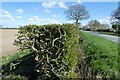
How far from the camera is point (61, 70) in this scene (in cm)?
681

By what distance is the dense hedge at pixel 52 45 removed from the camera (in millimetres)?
6680

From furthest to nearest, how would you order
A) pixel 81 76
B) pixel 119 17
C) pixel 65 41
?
1. pixel 119 17
2. pixel 81 76
3. pixel 65 41

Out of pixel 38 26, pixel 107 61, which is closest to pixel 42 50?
pixel 38 26

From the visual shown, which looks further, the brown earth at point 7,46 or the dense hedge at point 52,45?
the brown earth at point 7,46

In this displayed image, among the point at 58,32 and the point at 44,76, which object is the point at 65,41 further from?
the point at 44,76

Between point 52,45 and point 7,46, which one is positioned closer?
point 52,45

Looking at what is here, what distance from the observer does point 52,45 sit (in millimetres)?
6676

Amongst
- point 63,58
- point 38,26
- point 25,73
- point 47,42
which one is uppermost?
point 38,26

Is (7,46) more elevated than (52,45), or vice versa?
(52,45)

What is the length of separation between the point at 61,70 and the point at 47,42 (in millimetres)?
879

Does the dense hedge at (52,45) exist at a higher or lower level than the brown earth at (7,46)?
higher

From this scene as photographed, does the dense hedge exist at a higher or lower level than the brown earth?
higher

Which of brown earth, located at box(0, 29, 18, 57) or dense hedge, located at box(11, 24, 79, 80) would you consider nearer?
dense hedge, located at box(11, 24, 79, 80)

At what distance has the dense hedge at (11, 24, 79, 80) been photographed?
21.9 feet
